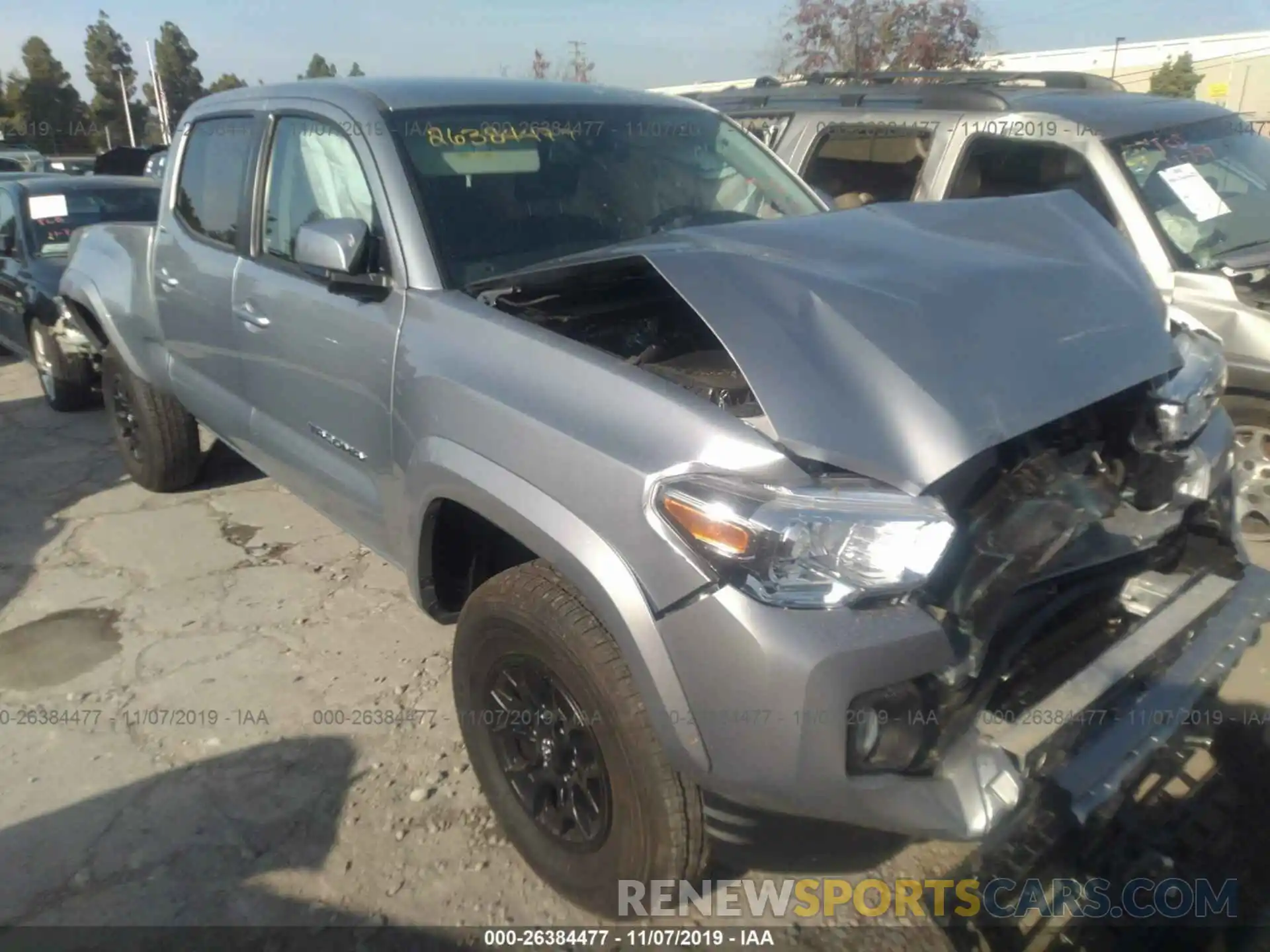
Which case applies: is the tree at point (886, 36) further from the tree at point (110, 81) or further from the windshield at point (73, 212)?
the tree at point (110, 81)

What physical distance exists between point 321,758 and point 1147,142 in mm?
4357

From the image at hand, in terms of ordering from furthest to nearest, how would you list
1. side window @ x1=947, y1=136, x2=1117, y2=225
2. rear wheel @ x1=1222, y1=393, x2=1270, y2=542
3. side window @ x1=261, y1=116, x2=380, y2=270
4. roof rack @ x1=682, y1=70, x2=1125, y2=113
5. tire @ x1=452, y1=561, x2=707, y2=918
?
1. roof rack @ x1=682, y1=70, x2=1125, y2=113
2. side window @ x1=947, y1=136, x2=1117, y2=225
3. rear wheel @ x1=1222, y1=393, x2=1270, y2=542
4. side window @ x1=261, y1=116, x2=380, y2=270
5. tire @ x1=452, y1=561, x2=707, y2=918

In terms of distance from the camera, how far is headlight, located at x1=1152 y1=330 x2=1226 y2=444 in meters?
2.57

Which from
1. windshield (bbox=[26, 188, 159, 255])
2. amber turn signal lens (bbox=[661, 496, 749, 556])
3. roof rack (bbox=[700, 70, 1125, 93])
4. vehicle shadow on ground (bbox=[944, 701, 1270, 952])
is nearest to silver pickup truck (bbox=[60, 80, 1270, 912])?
amber turn signal lens (bbox=[661, 496, 749, 556])

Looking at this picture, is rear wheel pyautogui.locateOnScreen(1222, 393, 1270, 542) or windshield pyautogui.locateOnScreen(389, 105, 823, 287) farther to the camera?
rear wheel pyautogui.locateOnScreen(1222, 393, 1270, 542)

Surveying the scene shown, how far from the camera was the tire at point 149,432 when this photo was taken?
4.78m

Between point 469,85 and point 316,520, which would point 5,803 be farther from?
point 469,85

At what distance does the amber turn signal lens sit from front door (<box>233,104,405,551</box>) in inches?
45.7

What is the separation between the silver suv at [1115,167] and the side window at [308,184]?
6.23 feet

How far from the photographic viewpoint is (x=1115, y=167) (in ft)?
14.4

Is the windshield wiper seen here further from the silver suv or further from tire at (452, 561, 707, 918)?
tire at (452, 561, 707, 918)

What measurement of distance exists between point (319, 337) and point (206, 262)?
3.70 ft

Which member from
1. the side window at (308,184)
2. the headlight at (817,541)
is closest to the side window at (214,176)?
the side window at (308,184)

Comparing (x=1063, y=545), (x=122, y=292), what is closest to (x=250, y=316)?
(x=122, y=292)
